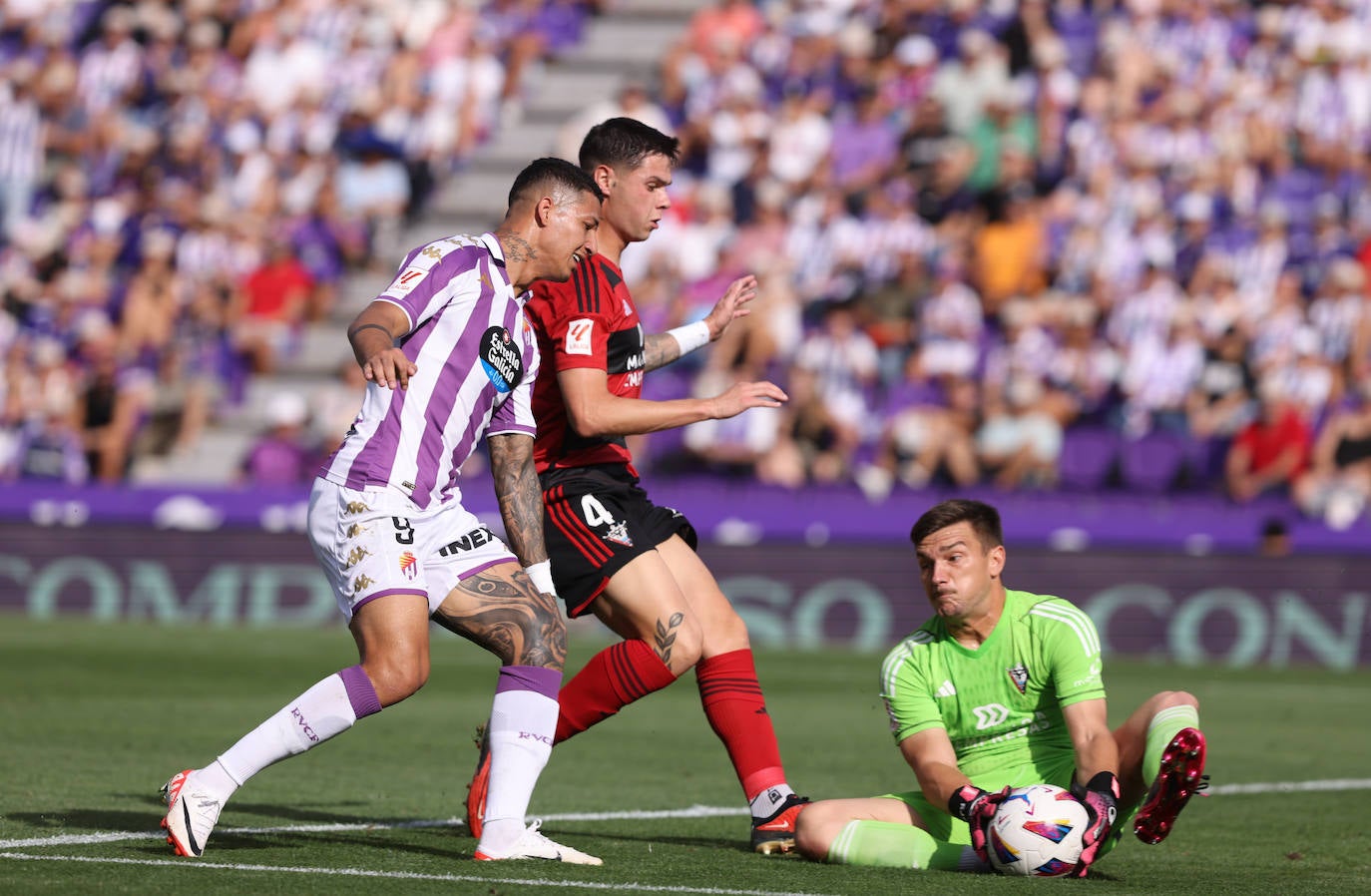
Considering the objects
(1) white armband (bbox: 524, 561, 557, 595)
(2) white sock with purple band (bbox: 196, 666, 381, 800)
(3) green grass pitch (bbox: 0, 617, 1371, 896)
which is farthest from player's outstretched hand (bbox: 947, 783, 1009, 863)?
(2) white sock with purple band (bbox: 196, 666, 381, 800)

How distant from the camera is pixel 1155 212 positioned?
63.2ft

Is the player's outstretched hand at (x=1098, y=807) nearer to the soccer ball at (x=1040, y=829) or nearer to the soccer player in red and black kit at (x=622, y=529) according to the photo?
the soccer ball at (x=1040, y=829)

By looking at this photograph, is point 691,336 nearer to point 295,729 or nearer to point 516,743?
point 516,743

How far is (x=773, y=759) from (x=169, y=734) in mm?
4430

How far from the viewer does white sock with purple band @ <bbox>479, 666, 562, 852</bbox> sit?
648 cm

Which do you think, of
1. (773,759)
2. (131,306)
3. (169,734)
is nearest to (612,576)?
Answer: (773,759)

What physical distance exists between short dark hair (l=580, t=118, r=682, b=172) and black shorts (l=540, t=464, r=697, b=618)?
115 centimetres

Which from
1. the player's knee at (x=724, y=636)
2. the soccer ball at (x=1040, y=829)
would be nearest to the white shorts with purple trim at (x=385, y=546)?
the player's knee at (x=724, y=636)

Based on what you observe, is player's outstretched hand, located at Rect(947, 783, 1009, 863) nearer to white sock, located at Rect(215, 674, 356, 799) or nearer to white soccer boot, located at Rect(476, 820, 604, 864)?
white soccer boot, located at Rect(476, 820, 604, 864)

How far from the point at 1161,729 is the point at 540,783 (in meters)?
3.69

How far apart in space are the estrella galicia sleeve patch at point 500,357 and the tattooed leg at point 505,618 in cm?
60

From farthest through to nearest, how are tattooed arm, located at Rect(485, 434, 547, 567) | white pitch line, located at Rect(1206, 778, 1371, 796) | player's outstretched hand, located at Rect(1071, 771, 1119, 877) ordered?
1. white pitch line, located at Rect(1206, 778, 1371, 796)
2. tattooed arm, located at Rect(485, 434, 547, 567)
3. player's outstretched hand, located at Rect(1071, 771, 1119, 877)

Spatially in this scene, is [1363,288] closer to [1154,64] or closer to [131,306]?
[1154,64]

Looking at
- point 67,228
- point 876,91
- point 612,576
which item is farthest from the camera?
point 67,228
